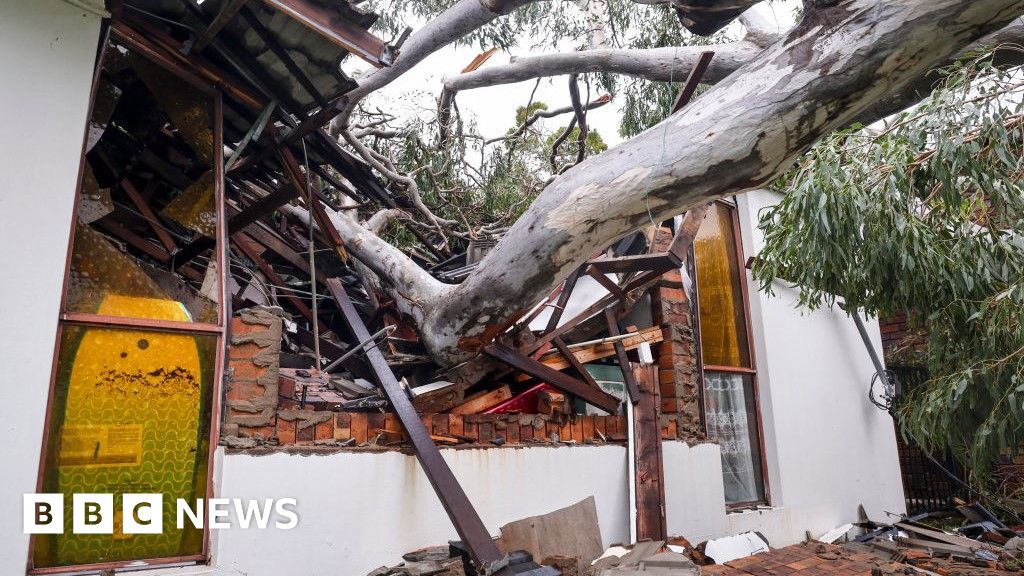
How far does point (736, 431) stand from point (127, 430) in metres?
5.18

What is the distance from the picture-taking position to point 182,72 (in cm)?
359

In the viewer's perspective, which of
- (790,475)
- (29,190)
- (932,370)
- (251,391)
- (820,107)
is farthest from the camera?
(790,475)

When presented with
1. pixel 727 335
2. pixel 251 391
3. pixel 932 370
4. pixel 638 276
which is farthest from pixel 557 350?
pixel 932 370

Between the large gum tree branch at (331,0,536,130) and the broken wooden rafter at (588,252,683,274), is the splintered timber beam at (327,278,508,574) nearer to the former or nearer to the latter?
the broken wooden rafter at (588,252,683,274)

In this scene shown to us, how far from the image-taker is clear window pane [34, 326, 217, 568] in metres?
2.80

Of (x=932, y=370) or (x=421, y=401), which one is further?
(x=932, y=370)

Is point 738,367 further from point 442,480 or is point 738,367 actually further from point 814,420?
point 442,480

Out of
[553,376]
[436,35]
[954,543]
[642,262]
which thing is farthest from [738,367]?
[436,35]

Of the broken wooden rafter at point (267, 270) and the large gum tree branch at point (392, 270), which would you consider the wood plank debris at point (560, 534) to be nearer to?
the large gum tree branch at point (392, 270)

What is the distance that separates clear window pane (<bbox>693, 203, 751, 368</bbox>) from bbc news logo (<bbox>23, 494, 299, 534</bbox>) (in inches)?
165

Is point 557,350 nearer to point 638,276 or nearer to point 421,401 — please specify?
point 638,276

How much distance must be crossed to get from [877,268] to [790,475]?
2545 millimetres

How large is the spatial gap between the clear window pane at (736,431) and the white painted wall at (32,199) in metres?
5.08

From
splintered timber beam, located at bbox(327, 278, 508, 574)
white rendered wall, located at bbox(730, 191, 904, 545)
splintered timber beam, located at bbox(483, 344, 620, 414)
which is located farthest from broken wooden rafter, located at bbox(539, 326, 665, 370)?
white rendered wall, located at bbox(730, 191, 904, 545)
